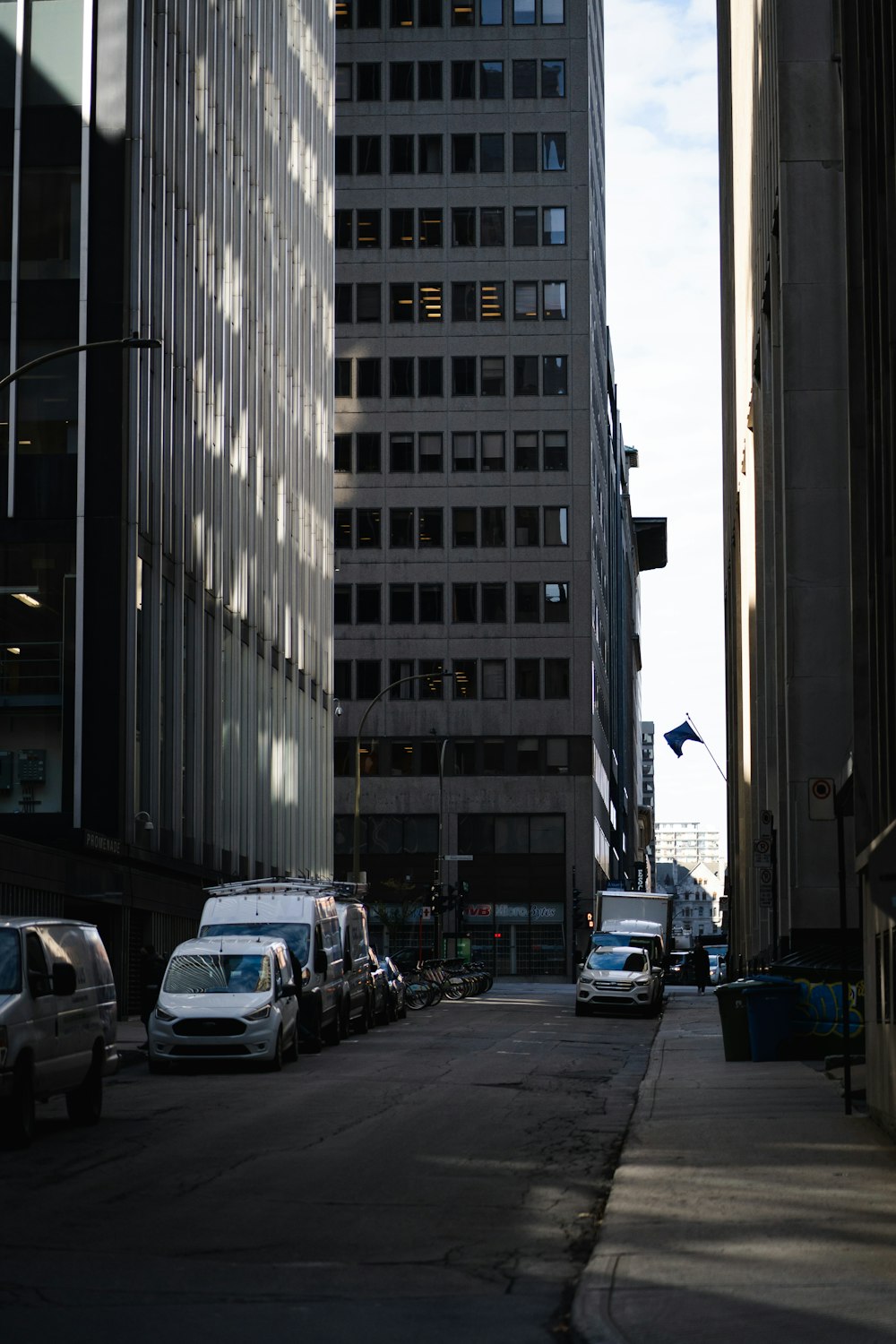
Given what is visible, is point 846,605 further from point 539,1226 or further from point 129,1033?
point 539,1226

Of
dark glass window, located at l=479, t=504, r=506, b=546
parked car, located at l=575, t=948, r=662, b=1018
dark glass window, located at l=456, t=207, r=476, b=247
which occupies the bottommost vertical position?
parked car, located at l=575, t=948, r=662, b=1018

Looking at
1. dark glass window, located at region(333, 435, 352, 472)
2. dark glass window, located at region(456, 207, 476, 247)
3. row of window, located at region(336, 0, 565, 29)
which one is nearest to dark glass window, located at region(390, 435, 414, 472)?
dark glass window, located at region(333, 435, 352, 472)

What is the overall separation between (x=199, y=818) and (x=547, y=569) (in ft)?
162

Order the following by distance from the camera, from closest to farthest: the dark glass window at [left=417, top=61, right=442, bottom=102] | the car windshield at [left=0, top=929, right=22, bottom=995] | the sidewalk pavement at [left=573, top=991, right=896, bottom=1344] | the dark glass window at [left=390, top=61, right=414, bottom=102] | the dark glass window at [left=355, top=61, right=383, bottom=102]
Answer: the sidewalk pavement at [left=573, top=991, right=896, bottom=1344] → the car windshield at [left=0, top=929, right=22, bottom=995] → the dark glass window at [left=417, top=61, right=442, bottom=102] → the dark glass window at [left=390, top=61, right=414, bottom=102] → the dark glass window at [left=355, top=61, right=383, bottom=102]

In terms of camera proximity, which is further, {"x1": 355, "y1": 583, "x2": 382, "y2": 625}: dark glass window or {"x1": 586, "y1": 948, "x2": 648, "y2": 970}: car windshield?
{"x1": 355, "y1": 583, "x2": 382, "y2": 625}: dark glass window

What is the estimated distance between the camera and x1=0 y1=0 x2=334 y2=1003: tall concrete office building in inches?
1566

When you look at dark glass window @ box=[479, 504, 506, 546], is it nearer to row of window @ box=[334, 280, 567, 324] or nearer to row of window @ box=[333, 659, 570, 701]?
row of window @ box=[333, 659, 570, 701]

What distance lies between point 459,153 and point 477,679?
1067 inches

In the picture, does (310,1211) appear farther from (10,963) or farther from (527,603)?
(527,603)

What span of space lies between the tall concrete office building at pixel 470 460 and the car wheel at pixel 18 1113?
76685 mm

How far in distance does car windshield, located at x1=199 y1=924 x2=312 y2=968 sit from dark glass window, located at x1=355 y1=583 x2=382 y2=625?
64516 millimetres

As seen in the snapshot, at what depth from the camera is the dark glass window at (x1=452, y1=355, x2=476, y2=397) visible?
97.4 metres

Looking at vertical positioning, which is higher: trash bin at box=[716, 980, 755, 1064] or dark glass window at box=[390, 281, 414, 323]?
dark glass window at box=[390, 281, 414, 323]

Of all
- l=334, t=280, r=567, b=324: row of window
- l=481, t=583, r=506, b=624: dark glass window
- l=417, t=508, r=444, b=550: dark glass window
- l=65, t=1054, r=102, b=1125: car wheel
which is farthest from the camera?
l=334, t=280, r=567, b=324: row of window
